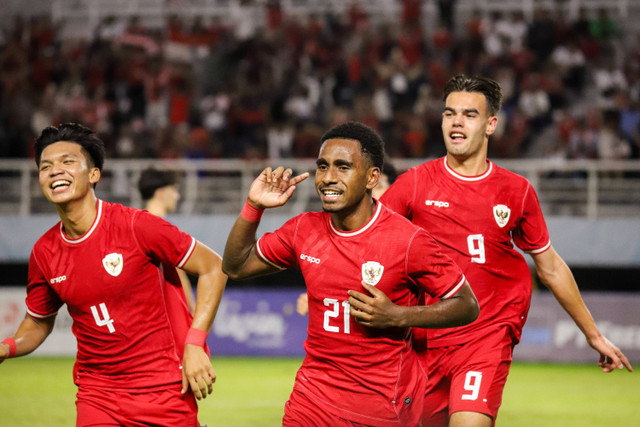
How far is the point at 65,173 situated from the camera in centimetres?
498

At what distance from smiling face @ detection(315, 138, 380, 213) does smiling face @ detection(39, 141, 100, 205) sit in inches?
54.6

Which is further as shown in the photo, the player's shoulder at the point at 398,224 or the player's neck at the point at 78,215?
the player's neck at the point at 78,215

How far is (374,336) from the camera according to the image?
182 inches

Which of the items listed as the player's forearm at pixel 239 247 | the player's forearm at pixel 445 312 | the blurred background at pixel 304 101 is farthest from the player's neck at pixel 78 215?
the blurred background at pixel 304 101

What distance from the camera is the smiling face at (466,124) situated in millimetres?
5578

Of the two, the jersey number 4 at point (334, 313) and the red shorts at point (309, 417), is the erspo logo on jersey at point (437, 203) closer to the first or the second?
the jersey number 4 at point (334, 313)

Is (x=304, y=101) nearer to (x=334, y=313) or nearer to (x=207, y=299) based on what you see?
(x=207, y=299)

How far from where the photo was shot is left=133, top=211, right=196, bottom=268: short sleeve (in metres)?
4.89

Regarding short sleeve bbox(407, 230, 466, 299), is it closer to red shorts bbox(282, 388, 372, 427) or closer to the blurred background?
red shorts bbox(282, 388, 372, 427)

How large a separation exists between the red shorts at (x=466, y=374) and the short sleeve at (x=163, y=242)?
5.22 ft

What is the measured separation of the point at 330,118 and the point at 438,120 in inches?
83.2

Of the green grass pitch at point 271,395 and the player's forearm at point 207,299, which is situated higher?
the player's forearm at point 207,299

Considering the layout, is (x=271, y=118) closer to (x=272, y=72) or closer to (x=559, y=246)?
(x=272, y=72)

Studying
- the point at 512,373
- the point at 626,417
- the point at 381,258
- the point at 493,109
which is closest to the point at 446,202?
the point at 493,109
